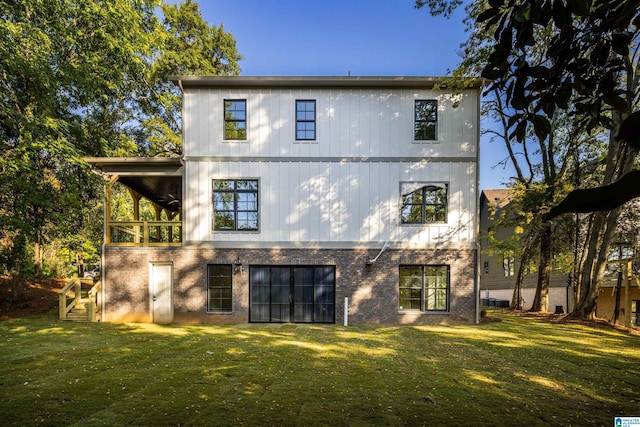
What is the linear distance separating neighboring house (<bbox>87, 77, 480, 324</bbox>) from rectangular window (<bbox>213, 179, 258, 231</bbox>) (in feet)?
0.13

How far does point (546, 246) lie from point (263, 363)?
15.6m

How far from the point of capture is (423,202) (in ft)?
41.4

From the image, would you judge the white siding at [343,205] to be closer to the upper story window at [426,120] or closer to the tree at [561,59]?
the upper story window at [426,120]

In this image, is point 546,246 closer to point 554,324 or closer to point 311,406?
point 554,324

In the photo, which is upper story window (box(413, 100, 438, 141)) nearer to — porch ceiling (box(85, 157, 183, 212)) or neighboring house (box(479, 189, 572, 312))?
neighboring house (box(479, 189, 572, 312))

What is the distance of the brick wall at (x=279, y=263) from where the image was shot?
1232 centimetres

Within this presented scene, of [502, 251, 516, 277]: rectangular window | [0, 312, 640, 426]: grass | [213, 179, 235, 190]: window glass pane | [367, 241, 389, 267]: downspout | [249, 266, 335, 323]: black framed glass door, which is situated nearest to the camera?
[0, 312, 640, 426]: grass

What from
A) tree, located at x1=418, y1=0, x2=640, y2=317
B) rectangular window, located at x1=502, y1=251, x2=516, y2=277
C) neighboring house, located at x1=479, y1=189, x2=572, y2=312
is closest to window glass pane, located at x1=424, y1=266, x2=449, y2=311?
neighboring house, located at x1=479, y1=189, x2=572, y2=312

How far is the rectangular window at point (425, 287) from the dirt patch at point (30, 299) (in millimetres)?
14535

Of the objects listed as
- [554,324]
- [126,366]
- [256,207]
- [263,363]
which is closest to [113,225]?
[256,207]

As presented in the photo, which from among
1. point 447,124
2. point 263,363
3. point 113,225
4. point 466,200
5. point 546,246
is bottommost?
point 263,363

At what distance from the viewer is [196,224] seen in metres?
12.7

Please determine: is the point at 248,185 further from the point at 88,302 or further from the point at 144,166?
the point at 88,302

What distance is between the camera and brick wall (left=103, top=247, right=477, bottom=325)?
12320mm
